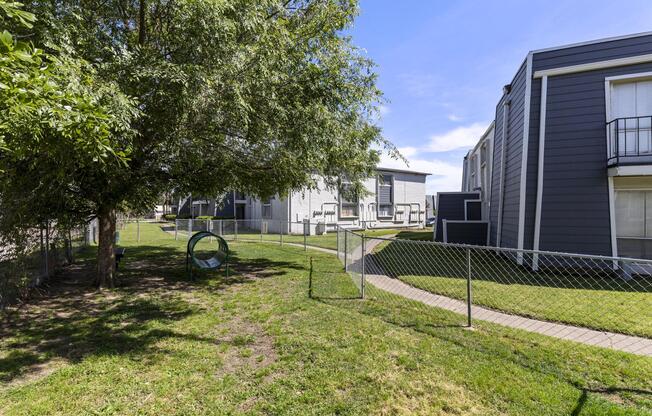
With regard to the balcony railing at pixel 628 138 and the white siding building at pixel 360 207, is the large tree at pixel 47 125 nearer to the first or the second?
the balcony railing at pixel 628 138

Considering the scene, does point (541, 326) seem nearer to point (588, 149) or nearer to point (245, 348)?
point (245, 348)

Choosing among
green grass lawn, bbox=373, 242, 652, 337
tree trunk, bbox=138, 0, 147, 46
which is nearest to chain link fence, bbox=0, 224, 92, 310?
tree trunk, bbox=138, 0, 147, 46

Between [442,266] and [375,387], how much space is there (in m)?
7.77

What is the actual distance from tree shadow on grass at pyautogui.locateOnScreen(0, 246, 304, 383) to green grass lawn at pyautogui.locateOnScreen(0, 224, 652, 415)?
29 millimetres

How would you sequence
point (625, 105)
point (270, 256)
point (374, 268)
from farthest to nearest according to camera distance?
point (270, 256) < point (374, 268) < point (625, 105)

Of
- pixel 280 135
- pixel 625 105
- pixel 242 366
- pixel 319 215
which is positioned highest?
pixel 625 105

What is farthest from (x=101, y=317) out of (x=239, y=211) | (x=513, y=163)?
(x=239, y=211)

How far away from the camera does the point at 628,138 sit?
8.60 m

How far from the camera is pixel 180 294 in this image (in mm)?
7281

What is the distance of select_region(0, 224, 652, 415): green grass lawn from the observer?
3141 mm

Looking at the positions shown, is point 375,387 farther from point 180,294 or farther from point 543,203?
point 543,203

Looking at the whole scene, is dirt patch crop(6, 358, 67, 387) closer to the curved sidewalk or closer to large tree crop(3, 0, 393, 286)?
large tree crop(3, 0, 393, 286)

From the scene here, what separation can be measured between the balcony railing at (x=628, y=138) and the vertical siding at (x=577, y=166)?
187 mm

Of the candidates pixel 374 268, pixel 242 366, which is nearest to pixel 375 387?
pixel 242 366
